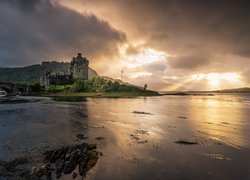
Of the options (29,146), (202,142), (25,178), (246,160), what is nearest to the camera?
(25,178)

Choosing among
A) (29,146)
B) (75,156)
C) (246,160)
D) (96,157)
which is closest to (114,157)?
(96,157)

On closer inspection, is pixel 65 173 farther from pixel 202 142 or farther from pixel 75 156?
pixel 202 142

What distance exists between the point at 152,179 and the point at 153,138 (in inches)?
638

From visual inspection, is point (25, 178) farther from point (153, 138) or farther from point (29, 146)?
point (153, 138)

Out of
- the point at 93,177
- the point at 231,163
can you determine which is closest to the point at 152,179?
the point at 93,177

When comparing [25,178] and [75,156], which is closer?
[25,178]

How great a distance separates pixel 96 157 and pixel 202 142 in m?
17.3

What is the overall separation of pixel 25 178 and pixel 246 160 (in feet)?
75.2

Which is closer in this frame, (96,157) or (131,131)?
(96,157)

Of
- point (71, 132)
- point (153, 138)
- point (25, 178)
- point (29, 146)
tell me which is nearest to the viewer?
point (25, 178)

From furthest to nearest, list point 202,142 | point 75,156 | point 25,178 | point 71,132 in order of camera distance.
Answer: point 71,132, point 202,142, point 75,156, point 25,178

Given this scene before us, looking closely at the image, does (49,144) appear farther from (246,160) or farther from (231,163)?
(246,160)

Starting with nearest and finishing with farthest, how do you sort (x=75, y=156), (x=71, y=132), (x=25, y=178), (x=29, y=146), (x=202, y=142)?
(x=25, y=178) < (x=75, y=156) < (x=29, y=146) < (x=202, y=142) < (x=71, y=132)

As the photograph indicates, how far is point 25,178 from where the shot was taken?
59.8ft
